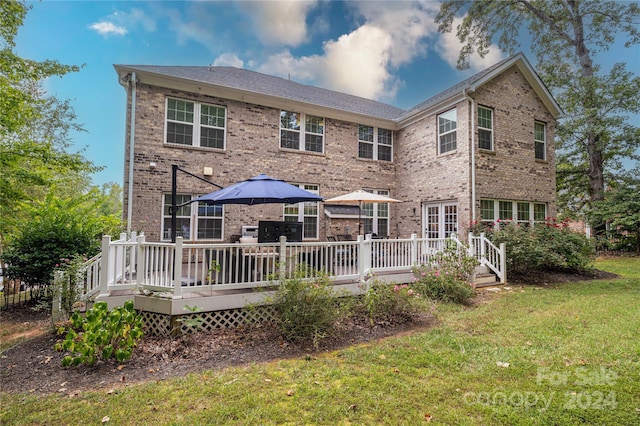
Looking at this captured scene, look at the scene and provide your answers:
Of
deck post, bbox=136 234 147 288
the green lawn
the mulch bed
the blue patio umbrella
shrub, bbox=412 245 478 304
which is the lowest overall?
the mulch bed

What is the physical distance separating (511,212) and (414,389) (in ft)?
33.9

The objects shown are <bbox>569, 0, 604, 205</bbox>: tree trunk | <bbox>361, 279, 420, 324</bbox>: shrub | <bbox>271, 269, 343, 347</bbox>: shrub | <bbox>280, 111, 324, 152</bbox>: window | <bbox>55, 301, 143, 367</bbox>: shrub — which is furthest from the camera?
<bbox>569, 0, 604, 205</bbox>: tree trunk

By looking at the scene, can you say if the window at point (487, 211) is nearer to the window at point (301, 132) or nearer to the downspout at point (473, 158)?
the downspout at point (473, 158)

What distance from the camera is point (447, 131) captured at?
1108 centimetres

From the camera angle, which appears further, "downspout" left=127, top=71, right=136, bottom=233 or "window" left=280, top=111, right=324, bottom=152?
"window" left=280, top=111, right=324, bottom=152

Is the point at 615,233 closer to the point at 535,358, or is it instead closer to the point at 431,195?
the point at 431,195

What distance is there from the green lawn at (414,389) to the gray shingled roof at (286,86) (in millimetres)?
8723

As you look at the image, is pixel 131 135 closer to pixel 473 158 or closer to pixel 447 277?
pixel 447 277

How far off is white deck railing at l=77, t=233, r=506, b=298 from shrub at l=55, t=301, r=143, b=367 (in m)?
0.84

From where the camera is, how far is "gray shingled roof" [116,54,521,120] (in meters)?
9.98

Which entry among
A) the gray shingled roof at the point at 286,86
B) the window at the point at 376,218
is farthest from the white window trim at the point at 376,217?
the gray shingled roof at the point at 286,86

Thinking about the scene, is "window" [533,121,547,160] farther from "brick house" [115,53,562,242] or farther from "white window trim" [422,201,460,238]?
"white window trim" [422,201,460,238]

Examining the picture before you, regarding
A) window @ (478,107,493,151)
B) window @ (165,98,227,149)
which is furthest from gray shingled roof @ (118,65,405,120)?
window @ (478,107,493,151)

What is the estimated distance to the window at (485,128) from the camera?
10.8 m
